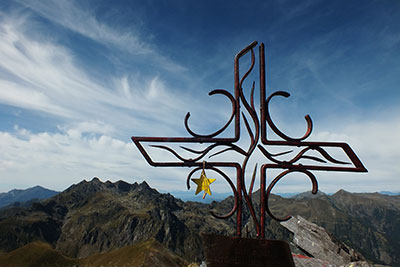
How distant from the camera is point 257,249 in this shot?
348 centimetres

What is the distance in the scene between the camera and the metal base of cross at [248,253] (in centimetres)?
345

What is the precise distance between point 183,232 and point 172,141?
202m

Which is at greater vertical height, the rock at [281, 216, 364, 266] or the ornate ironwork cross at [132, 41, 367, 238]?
the ornate ironwork cross at [132, 41, 367, 238]

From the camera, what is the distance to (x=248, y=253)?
3486mm

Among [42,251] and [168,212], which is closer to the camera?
[42,251]

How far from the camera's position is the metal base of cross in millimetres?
3453

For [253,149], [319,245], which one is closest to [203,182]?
[253,149]

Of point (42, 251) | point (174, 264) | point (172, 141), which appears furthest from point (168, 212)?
point (172, 141)

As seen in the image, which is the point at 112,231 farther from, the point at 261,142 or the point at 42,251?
the point at 261,142

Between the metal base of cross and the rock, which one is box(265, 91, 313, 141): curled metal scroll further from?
the rock

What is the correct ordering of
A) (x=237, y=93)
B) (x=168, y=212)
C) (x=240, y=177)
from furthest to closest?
(x=168, y=212), (x=237, y=93), (x=240, y=177)

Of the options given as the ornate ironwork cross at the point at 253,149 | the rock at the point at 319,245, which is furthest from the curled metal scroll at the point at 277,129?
Answer: the rock at the point at 319,245

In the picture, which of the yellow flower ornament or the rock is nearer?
the yellow flower ornament

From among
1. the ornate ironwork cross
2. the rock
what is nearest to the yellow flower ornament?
the ornate ironwork cross
